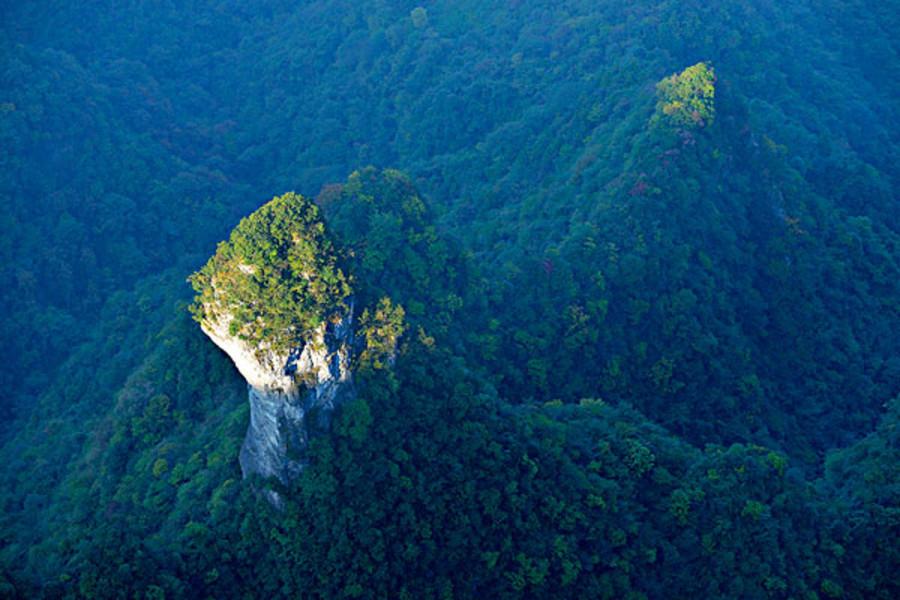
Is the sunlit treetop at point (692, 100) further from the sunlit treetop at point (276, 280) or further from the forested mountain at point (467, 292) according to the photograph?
the sunlit treetop at point (276, 280)

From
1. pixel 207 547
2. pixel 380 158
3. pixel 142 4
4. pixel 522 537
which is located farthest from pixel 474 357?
pixel 142 4

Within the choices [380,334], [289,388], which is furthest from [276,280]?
[380,334]

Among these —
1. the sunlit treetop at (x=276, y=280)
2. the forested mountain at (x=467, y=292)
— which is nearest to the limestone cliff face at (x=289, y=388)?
the sunlit treetop at (x=276, y=280)

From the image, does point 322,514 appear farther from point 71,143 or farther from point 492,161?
point 71,143

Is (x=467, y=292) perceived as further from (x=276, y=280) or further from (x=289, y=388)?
(x=289, y=388)

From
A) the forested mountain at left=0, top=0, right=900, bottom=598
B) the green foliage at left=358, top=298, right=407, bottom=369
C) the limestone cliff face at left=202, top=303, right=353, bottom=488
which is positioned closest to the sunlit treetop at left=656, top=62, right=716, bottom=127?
the forested mountain at left=0, top=0, right=900, bottom=598

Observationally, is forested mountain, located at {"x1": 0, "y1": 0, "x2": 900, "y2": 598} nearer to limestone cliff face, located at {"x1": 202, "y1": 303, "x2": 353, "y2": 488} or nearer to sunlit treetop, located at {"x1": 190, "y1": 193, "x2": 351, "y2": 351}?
sunlit treetop, located at {"x1": 190, "y1": 193, "x2": 351, "y2": 351}
